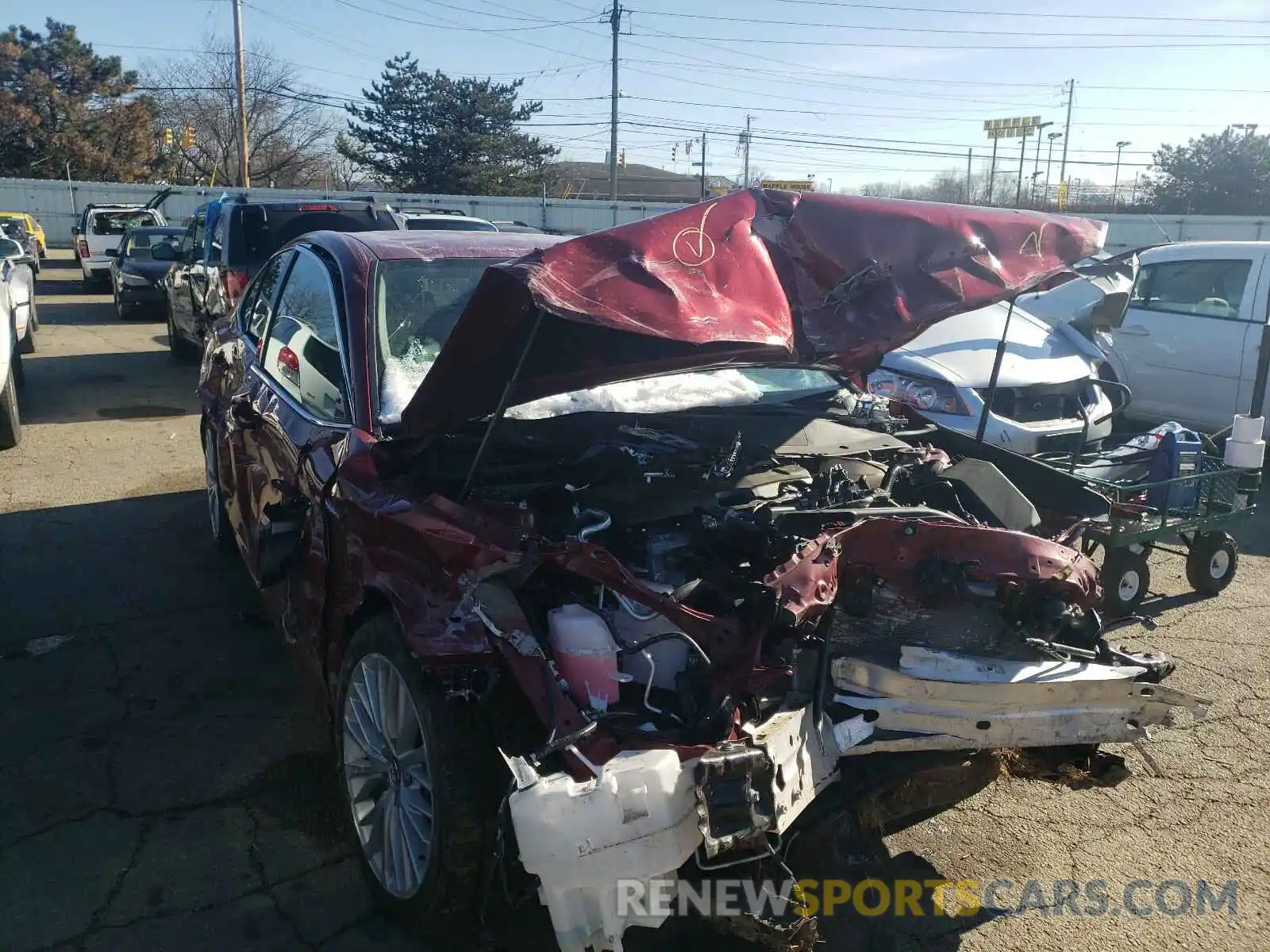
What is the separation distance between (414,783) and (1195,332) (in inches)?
318

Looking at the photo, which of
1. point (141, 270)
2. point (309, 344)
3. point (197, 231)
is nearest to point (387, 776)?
point (309, 344)

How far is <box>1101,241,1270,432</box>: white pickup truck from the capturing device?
7992 millimetres

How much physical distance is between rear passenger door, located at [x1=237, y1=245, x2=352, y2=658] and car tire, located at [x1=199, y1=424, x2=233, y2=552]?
1205 millimetres

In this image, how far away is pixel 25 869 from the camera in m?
2.98

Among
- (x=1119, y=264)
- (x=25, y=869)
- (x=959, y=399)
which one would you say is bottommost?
(x=25, y=869)

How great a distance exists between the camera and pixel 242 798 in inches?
133

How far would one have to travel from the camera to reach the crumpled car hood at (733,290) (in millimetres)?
2447

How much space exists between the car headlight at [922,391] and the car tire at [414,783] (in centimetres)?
448

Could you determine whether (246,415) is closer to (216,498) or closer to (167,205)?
(216,498)

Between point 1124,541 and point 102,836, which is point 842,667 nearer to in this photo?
point 102,836

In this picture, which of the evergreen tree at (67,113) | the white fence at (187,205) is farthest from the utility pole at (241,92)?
the evergreen tree at (67,113)

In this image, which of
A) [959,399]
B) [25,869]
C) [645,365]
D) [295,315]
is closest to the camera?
[645,365]

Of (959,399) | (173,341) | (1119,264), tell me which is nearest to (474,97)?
(173,341)

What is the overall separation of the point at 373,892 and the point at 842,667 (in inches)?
58.3
